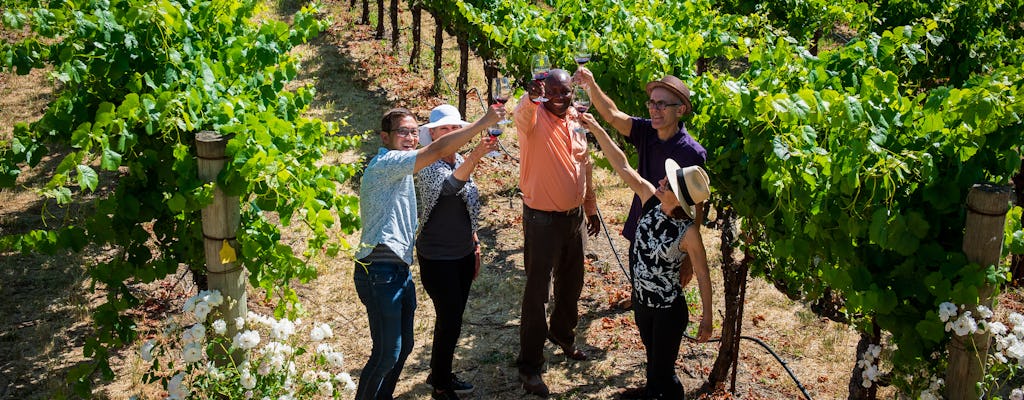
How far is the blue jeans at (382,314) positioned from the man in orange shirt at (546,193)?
0.84m

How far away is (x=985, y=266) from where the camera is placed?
2943 mm

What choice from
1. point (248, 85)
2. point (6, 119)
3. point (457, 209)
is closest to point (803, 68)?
point (457, 209)

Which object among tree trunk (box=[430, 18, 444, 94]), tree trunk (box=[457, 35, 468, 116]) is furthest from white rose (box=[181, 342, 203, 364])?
tree trunk (box=[430, 18, 444, 94])

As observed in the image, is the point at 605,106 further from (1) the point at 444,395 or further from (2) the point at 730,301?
(1) the point at 444,395

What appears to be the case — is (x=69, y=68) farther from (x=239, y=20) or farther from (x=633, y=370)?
(x=633, y=370)

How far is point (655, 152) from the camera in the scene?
14.6 ft

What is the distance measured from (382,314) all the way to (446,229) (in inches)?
22.5

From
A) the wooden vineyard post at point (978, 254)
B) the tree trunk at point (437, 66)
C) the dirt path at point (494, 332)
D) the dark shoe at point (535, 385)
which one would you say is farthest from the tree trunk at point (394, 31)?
the wooden vineyard post at point (978, 254)

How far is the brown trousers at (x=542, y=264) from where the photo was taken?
4684 mm

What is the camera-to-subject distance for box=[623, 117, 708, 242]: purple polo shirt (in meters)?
4.24

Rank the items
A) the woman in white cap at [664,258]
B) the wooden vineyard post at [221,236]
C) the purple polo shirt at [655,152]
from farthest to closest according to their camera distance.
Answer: the purple polo shirt at [655,152] < the woman in white cap at [664,258] < the wooden vineyard post at [221,236]

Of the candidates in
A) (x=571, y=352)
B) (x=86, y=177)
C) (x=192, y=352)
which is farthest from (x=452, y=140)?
(x=571, y=352)

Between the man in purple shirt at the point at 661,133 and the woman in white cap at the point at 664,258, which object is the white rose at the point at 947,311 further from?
the man in purple shirt at the point at 661,133

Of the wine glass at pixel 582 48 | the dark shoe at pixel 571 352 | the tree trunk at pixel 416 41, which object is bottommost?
the dark shoe at pixel 571 352
